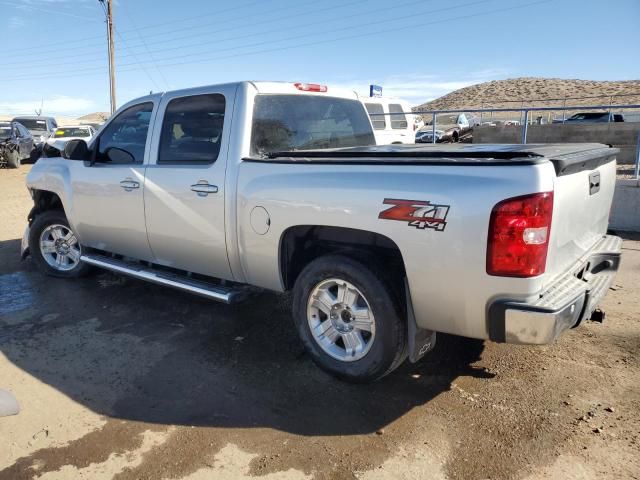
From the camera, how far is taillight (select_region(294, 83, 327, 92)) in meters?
4.62

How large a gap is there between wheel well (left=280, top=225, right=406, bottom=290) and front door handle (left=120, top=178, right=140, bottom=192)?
170cm

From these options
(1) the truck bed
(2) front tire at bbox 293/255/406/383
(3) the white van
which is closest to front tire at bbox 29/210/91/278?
(1) the truck bed

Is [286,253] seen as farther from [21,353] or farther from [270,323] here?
[21,353]

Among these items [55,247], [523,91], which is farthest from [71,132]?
[523,91]

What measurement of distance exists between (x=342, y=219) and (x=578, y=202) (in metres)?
1.40

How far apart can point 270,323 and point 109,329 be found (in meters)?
1.40

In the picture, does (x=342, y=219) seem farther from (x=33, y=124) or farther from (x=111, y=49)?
(x=111, y=49)

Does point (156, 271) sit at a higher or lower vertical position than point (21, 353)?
higher

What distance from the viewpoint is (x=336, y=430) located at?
3.13m

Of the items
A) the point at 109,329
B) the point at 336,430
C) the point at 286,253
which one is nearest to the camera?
the point at 336,430

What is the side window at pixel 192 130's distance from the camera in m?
4.23

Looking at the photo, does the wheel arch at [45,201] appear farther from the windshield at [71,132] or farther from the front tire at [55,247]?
the windshield at [71,132]

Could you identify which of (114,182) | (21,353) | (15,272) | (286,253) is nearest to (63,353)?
(21,353)

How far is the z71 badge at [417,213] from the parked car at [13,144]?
785 inches
